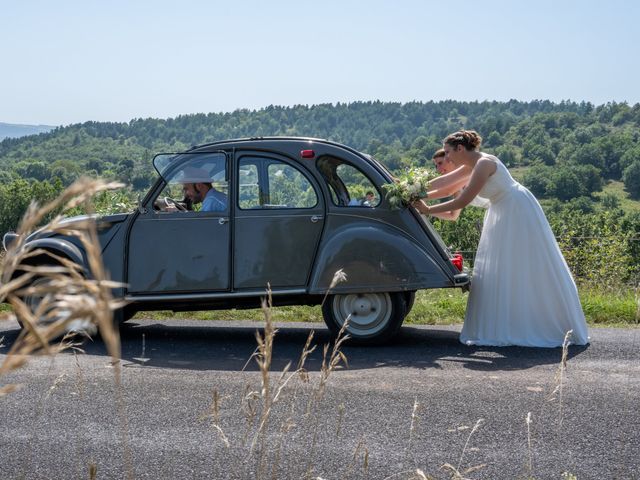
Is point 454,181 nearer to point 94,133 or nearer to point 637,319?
→ point 637,319

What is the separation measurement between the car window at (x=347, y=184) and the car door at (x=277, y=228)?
0.55 feet

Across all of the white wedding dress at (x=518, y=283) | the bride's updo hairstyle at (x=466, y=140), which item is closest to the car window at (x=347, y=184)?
the bride's updo hairstyle at (x=466, y=140)

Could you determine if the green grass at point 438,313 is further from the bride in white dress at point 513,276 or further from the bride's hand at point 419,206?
the bride's hand at point 419,206

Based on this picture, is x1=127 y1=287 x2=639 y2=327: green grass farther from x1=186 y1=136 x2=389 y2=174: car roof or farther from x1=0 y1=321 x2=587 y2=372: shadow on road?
x1=186 y1=136 x2=389 y2=174: car roof

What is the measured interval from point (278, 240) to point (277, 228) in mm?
120

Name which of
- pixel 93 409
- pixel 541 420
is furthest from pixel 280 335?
pixel 541 420

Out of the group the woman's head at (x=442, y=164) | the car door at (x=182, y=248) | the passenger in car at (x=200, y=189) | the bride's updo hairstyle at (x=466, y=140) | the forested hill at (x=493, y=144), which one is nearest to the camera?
the car door at (x=182, y=248)

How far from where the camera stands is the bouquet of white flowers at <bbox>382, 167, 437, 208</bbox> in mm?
8250

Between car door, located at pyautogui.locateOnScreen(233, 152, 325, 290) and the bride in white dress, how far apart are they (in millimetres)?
1116

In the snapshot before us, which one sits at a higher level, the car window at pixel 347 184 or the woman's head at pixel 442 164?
the woman's head at pixel 442 164

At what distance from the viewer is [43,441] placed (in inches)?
193

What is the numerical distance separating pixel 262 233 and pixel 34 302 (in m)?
2.26

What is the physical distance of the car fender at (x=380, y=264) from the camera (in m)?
8.12

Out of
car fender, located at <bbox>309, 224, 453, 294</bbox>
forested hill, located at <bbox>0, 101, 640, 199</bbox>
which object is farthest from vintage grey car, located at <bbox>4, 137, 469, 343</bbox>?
forested hill, located at <bbox>0, 101, 640, 199</bbox>
